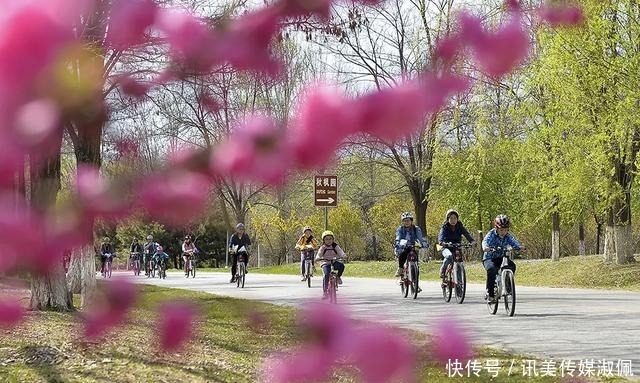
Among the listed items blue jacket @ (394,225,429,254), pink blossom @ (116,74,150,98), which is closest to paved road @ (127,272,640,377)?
blue jacket @ (394,225,429,254)

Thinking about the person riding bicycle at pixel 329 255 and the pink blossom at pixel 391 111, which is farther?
the person riding bicycle at pixel 329 255

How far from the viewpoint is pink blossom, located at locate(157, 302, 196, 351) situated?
1180 mm

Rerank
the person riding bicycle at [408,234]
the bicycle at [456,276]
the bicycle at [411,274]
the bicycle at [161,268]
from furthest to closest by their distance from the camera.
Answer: the bicycle at [161,268], the bicycle at [411,274], the person riding bicycle at [408,234], the bicycle at [456,276]

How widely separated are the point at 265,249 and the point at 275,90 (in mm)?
60708

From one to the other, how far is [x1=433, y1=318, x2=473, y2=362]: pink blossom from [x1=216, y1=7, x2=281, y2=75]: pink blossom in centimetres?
42

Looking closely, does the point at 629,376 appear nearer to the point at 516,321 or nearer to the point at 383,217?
the point at 516,321

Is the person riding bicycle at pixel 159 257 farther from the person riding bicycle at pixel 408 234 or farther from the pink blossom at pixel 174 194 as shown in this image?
the pink blossom at pixel 174 194

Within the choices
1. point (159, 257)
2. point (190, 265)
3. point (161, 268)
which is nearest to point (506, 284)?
point (161, 268)

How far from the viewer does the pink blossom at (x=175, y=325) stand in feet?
3.87

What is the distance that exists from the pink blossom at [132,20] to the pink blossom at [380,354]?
1.52 ft

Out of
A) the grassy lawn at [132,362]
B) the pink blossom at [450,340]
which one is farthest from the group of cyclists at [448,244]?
the pink blossom at [450,340]

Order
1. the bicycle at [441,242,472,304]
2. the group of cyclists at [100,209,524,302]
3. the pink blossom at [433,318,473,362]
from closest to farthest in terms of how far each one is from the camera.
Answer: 1. the pink blossom at [433,318,473,362]
2. the group of cyclists at [100,209,524,302]
3. the bicycle at [441,242,472,304]

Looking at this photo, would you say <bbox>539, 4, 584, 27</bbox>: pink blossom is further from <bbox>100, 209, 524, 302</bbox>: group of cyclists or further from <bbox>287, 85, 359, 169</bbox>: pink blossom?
<bbox>100, 209, 524, 302</bbox>: group of cyclists

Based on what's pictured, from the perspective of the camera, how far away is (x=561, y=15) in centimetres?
123
